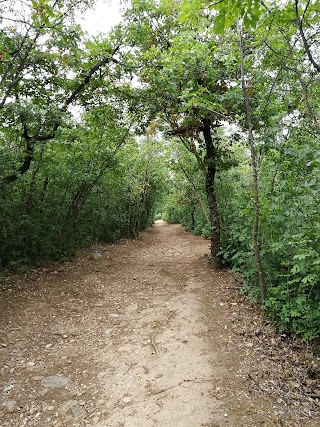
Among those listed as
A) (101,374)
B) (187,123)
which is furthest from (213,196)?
(101,374)

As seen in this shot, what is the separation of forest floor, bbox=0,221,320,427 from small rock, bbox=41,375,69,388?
0.01m

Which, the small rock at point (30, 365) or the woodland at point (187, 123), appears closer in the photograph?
the small rock at point (30, 365)

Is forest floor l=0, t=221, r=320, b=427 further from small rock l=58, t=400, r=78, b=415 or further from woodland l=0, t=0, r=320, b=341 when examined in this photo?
woodland l=0, t=0, r=320, b=341

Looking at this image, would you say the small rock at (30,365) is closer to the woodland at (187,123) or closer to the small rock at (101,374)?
the small rock at (101,374)

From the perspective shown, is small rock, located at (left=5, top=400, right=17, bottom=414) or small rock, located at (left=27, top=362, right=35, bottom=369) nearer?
small rock, located at (left=5, top=400, right=17, bottom=414)

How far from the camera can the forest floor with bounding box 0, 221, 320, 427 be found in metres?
2.99

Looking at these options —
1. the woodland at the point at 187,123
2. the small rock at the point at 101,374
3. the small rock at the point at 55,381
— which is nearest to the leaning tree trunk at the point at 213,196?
the woodland at the point at 187,123

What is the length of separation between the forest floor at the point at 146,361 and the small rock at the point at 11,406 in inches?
0.4

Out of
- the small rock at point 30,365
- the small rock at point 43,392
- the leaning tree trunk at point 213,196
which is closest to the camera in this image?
the small rock at point 43,392

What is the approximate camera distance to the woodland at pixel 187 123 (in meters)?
4.36

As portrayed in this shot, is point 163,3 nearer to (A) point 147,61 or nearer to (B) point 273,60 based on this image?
(A) point 147,61

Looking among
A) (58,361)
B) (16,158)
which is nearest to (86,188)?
(16,158)

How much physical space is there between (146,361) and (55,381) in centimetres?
117

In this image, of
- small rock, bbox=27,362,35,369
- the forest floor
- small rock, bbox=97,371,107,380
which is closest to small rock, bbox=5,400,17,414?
the forest floor
